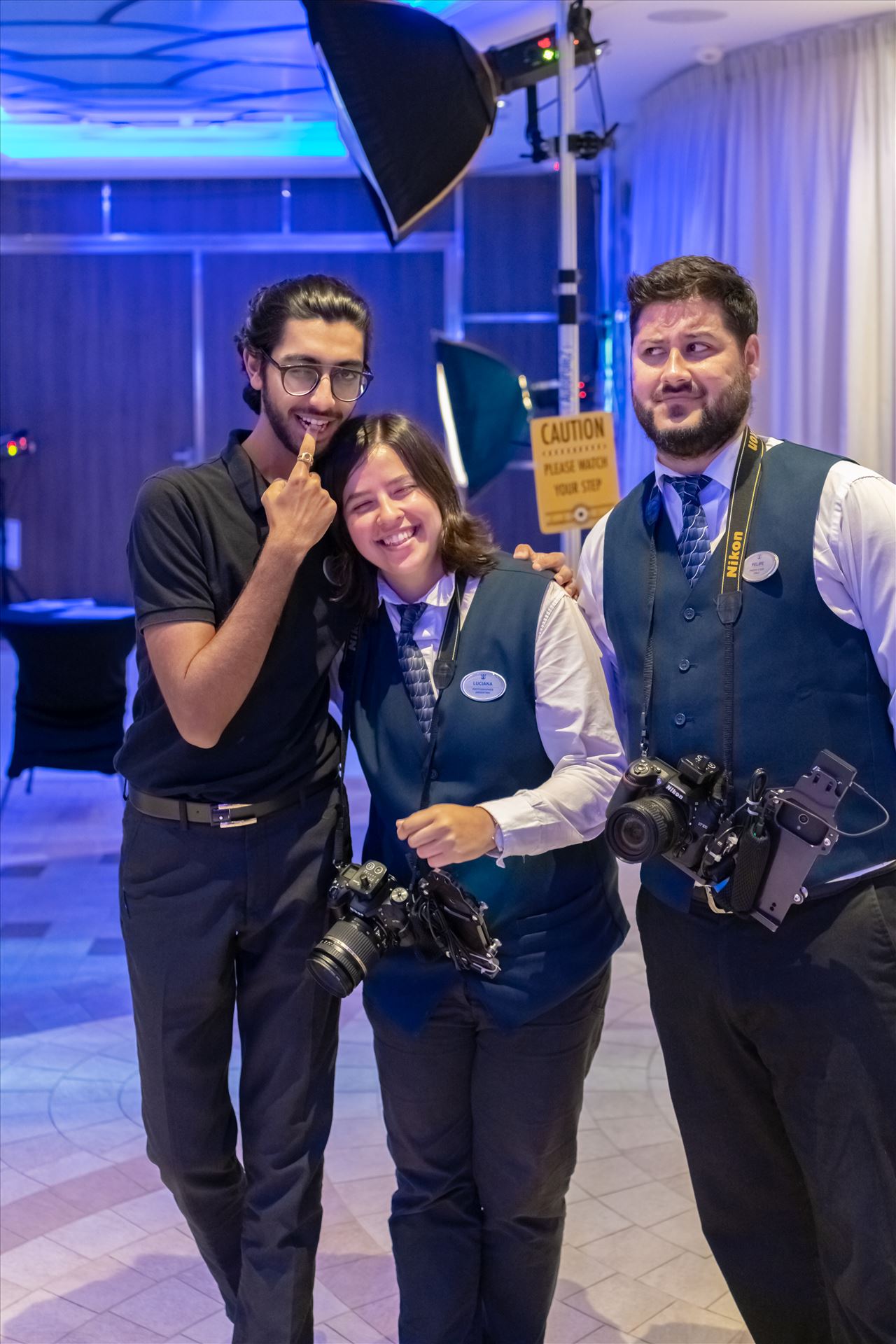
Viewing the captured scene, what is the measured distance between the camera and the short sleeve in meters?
1.86

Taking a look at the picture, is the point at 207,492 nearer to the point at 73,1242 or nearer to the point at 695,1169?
the point at 695,1169

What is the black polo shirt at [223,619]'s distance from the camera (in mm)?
1875

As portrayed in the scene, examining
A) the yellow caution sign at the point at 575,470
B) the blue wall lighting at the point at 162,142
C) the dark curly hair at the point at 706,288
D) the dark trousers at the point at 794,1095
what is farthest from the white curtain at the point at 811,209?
the dark trousers at the point at 794,1095

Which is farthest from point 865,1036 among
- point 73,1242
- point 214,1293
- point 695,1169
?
point 73,1242

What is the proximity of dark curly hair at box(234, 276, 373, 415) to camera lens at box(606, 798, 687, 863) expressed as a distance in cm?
82

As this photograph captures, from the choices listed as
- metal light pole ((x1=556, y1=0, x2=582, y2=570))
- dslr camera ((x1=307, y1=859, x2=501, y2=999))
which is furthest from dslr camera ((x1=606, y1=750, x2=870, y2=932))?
metal light pole ((x1=556, y1=0, x2=582, y2=570))

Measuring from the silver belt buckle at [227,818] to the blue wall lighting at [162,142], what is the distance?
22.9 feet

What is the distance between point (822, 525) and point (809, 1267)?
1.06 m

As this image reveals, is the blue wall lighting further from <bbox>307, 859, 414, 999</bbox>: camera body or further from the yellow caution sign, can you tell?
<bbox>307, 859, 414, 999</bbox>: camera body

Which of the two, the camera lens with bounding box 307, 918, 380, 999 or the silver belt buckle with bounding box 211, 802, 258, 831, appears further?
the silver belt buckle with bounding box 211, 802, 258, 831

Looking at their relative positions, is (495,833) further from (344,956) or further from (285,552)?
(285,552)

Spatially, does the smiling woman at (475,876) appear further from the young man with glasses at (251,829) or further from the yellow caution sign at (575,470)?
the yellow caution sign at (575,470)

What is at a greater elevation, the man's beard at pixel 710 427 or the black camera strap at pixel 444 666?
the man's beard at pixel 710 427

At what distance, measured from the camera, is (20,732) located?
533 centimetres
